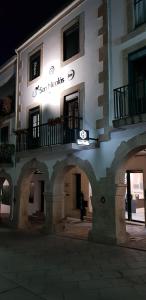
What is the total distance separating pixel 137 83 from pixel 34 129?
5.94 meters

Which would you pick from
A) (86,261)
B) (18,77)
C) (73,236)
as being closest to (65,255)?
(86,261)

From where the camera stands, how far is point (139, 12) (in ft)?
30.2

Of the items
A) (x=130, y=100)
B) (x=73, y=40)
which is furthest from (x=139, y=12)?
(x=73, y=40)

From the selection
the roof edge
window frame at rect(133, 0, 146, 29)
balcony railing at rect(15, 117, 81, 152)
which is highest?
the roof edge

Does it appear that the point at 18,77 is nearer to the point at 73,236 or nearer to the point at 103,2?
the point at 103,2

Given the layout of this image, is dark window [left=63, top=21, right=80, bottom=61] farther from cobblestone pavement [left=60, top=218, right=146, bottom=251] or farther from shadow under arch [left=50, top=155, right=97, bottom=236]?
cobblestone pavement [left=60, top=218, right=146, bottom=251]

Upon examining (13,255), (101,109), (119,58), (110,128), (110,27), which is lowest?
(13,255)

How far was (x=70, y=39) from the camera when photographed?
38.9 ft

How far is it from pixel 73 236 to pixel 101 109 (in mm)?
4617

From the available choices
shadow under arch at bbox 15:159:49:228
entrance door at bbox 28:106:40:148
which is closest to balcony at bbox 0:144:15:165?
shadow under arch at bbox 15:159:49:228

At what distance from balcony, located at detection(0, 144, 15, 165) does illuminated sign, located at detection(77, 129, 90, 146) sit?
5681mm

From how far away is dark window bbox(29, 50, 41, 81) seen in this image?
44.8ft

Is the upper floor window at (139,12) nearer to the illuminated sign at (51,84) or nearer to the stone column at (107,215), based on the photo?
the illuminated sign at (51,84)

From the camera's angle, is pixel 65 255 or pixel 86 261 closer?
pixel 86 261
